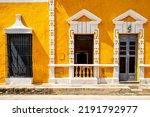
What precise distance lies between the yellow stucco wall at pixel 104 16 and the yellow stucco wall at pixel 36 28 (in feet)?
2.01

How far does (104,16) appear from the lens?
16000 millimetres

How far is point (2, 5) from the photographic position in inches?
633

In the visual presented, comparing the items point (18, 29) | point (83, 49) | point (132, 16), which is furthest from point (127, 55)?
point (18, 29)

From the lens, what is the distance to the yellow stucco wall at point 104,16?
15.9 metres

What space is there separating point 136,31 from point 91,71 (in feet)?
9.74

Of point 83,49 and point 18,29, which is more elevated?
point 18,29

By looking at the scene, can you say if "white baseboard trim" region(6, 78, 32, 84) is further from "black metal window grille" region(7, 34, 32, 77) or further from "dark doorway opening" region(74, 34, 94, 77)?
"dark doorway opening" region(74, 34, 94, 77)

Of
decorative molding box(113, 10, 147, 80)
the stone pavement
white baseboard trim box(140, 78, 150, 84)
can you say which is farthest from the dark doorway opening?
white baseboard trim box(140, 78, 150, 84)

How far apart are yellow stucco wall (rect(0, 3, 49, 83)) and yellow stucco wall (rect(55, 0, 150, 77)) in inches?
24.1

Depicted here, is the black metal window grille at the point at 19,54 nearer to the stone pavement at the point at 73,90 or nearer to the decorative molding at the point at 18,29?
the decorative molding at the point at 18,29

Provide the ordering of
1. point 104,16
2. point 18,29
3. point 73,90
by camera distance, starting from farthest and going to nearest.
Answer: point 104,16
point 18,29
point 73,90

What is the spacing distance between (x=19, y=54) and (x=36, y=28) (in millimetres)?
1541

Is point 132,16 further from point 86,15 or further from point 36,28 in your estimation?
point 36,28

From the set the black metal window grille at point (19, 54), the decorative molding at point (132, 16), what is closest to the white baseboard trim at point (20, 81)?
the black metal window grille at point (19, 54)
